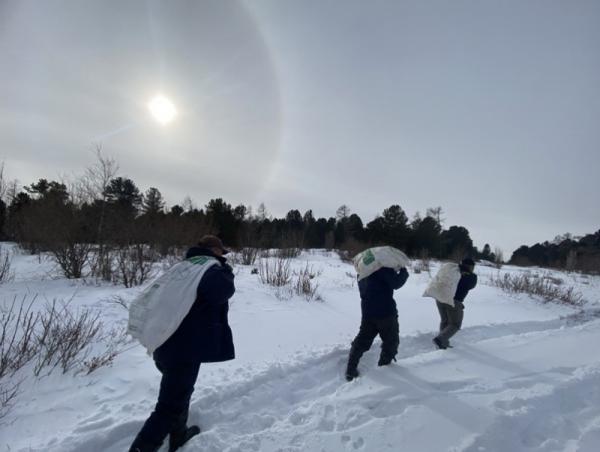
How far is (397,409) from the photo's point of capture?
8.15 feet

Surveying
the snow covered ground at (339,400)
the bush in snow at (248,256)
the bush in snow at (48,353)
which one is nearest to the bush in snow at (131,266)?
the snow covered ground at (339,400)

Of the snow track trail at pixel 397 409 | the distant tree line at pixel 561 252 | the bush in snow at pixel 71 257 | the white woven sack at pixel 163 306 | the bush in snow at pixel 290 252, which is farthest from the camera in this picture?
the distant tree line at pixel 561 252

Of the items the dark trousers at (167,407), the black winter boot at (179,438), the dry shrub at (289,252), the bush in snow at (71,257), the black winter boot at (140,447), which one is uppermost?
the dry shrub at (289,252)

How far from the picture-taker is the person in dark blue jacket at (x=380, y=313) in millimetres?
3432

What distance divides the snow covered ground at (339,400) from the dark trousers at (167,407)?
0.32 meters

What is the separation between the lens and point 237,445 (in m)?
2.19

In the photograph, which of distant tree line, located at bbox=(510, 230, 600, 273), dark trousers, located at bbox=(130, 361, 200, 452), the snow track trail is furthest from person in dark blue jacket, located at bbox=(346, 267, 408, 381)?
distant tree line, located at bbox=(510, 230, 600, 273)

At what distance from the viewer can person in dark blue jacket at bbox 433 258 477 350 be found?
4.66 metres

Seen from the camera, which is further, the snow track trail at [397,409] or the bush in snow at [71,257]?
the bush in snow at [71,257]

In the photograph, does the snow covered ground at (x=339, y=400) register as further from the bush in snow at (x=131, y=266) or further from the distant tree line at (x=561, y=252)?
the distant tree line at (x=561, y=252)

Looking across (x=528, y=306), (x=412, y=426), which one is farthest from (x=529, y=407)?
(x=528, y=306)

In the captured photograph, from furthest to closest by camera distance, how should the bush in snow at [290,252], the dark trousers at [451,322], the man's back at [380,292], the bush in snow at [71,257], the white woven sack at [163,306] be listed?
the bush in snow at [290,252] < the bush in snow at [71,257] < the dark trousers at [451,322] < the man's back at [380,292] < the white woven sack at [163,306]

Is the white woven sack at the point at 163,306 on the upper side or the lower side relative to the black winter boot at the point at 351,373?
upper

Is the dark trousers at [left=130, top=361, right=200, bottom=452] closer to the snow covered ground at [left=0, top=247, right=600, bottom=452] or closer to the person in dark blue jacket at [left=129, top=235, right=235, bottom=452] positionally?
the person in dark blue jacket at [left=129, top=235, right=235, bottom=452]
